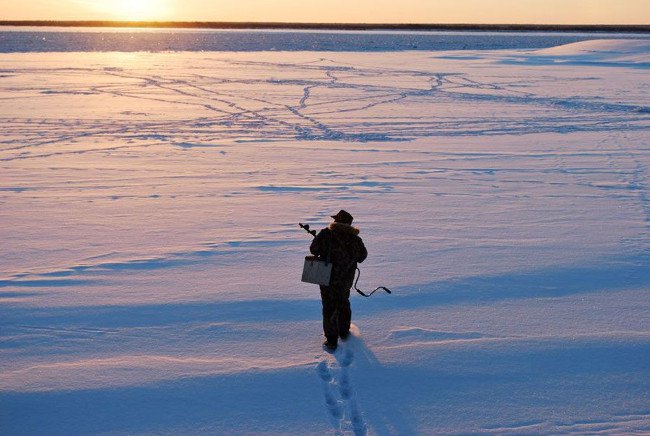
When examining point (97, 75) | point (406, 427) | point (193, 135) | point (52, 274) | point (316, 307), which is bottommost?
point (406, 427)

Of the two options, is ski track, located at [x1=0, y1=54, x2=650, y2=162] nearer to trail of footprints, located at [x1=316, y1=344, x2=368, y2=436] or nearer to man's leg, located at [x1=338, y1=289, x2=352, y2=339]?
man's leg, located at [x1=338, y1=289, x2=352, y2=339]

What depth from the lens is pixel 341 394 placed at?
162 inches

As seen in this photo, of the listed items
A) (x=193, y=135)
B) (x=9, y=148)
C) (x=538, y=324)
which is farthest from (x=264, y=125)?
(x=538, y=324)

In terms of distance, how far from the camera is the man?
A: 4480 millimetres

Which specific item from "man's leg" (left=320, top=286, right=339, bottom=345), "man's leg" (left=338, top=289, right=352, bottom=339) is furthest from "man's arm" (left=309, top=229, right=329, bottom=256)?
"man's leg" (left=338, top=289, right=352, bottom=339)

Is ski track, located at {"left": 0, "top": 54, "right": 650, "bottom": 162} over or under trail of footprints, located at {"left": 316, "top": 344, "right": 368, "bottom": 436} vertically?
over

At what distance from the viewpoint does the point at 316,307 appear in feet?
17.8

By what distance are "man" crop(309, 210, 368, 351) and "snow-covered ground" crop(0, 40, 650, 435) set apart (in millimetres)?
209

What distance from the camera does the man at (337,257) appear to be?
4.48 meters

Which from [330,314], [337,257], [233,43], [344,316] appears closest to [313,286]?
[344,316]

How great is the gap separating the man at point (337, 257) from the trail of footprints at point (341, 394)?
0.16 m

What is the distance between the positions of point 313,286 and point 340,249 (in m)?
1.45

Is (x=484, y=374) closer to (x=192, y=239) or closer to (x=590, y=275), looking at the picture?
(x=590, y=275)

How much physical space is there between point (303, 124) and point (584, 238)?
27.7ft
